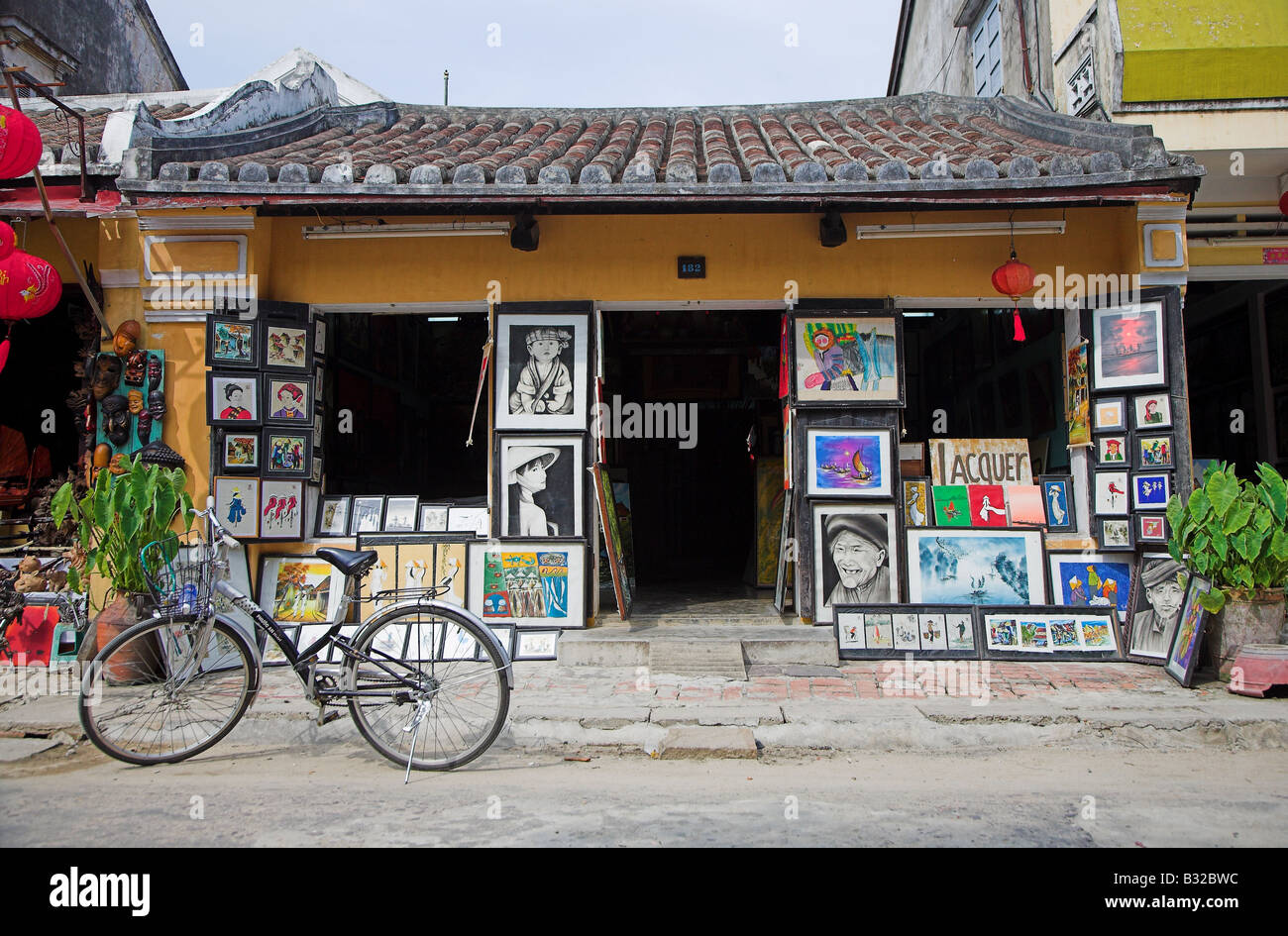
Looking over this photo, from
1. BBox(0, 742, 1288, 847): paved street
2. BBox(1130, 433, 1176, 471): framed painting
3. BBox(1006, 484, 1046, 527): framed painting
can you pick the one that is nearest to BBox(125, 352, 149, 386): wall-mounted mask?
BBox(0, 742, 1288, 847): paved street

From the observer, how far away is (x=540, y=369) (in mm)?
7199

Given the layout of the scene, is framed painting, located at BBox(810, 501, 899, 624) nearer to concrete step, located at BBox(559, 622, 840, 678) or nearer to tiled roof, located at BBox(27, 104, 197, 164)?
concrete step, located at BBox(559, 622, 840, 678)

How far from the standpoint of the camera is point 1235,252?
8.59 metres

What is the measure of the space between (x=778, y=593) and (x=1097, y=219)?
418 cm

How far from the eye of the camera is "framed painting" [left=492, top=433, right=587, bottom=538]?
7098 millimetres

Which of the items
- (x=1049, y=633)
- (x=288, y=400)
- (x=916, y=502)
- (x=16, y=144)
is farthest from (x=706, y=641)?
(x=16, y=144)

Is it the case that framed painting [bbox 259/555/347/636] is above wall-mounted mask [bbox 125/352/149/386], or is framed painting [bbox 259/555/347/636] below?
below

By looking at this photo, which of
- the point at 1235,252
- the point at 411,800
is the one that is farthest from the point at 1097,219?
the point at 411,800

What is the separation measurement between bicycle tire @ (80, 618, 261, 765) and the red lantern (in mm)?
4013

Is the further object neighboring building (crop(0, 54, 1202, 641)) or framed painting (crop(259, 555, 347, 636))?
framed painting (crop(259, 555, 347, 636))

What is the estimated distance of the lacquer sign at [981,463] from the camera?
24.5ft
